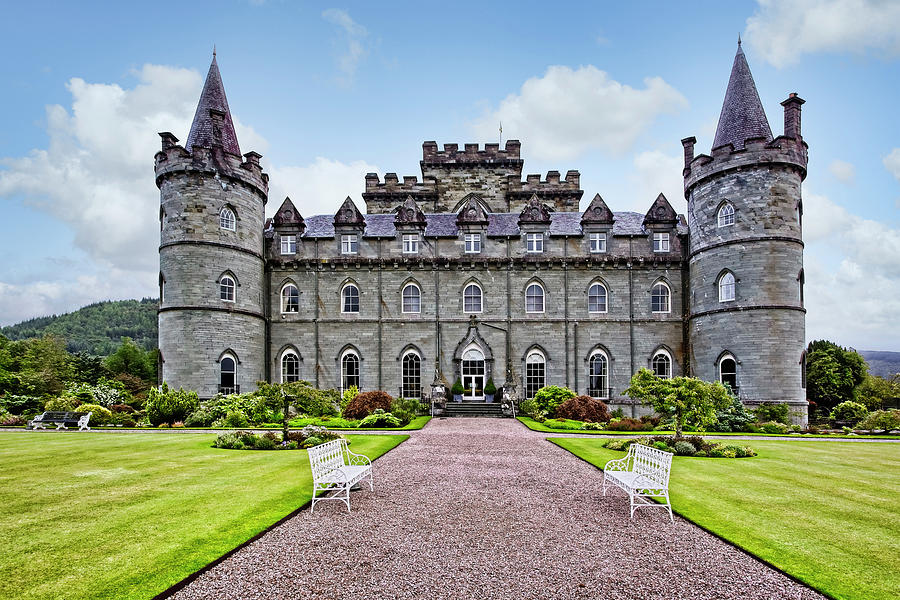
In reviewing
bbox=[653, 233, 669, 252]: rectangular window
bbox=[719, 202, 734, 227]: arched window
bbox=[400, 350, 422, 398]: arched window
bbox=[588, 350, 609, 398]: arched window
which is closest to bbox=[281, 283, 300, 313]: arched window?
bbox=[400, 350, 422, 398]: arched window

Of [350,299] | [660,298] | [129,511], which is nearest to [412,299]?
[350,299]

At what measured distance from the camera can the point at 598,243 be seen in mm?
35781

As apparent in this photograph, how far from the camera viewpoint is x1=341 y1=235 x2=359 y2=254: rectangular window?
3634cm

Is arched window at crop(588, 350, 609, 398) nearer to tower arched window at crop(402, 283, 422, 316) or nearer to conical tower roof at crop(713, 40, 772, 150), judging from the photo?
tower arched window at crop(402, 283, 422, 316)

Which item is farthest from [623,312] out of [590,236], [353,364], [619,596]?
[619,596]

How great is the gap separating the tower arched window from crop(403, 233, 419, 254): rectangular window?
2176 millimetres

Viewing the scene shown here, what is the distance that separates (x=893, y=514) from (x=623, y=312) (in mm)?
25503

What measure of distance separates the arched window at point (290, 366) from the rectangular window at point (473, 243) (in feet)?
41.7

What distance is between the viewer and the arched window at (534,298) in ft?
116

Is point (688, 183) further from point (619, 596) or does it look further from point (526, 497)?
point (619, 596)

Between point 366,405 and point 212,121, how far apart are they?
18.9 metres

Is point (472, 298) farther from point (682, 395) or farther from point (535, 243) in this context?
point (682, 395)

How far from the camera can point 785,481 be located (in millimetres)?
12609

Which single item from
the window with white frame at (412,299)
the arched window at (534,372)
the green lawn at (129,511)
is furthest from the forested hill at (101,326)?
the green lawn at (129,511)
